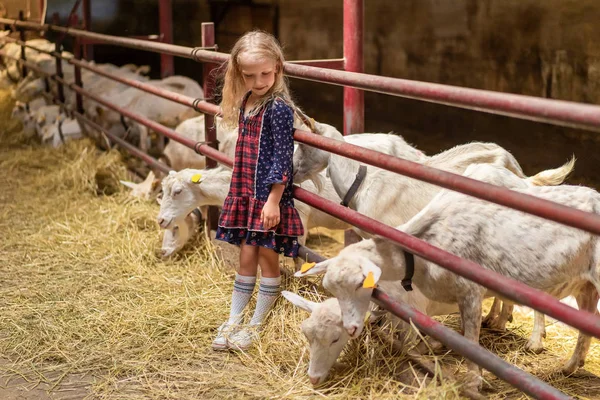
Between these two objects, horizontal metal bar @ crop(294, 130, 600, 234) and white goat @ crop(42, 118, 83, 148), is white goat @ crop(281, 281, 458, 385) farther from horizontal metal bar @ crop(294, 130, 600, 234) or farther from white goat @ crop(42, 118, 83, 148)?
white goat @ crop(42, 118, 83, 148)

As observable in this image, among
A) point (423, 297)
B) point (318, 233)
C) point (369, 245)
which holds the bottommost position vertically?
point (318, 233)

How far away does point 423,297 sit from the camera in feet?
11.3

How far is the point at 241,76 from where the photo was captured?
361cm

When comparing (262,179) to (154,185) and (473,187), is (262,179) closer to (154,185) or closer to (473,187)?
(473,187)

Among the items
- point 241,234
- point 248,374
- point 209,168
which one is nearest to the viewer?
point 248,374

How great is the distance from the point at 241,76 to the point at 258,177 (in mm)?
487

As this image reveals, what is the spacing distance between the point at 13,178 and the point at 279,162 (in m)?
5.16

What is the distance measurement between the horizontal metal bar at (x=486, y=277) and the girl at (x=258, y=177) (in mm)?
278

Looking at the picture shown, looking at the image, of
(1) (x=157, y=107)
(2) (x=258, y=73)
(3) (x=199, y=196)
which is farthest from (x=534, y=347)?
(1) (x=157, y=107)

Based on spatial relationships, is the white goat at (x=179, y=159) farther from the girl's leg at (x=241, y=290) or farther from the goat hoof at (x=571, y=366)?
the goat hoof at (x=571, y=366)

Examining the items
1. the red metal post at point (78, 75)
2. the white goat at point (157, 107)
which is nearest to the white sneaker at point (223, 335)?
the white goat at point (157, 107)

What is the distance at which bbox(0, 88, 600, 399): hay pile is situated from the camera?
3266 mm

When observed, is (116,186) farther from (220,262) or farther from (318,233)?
(220,262)

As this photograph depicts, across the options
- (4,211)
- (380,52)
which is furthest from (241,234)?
(380,52)
